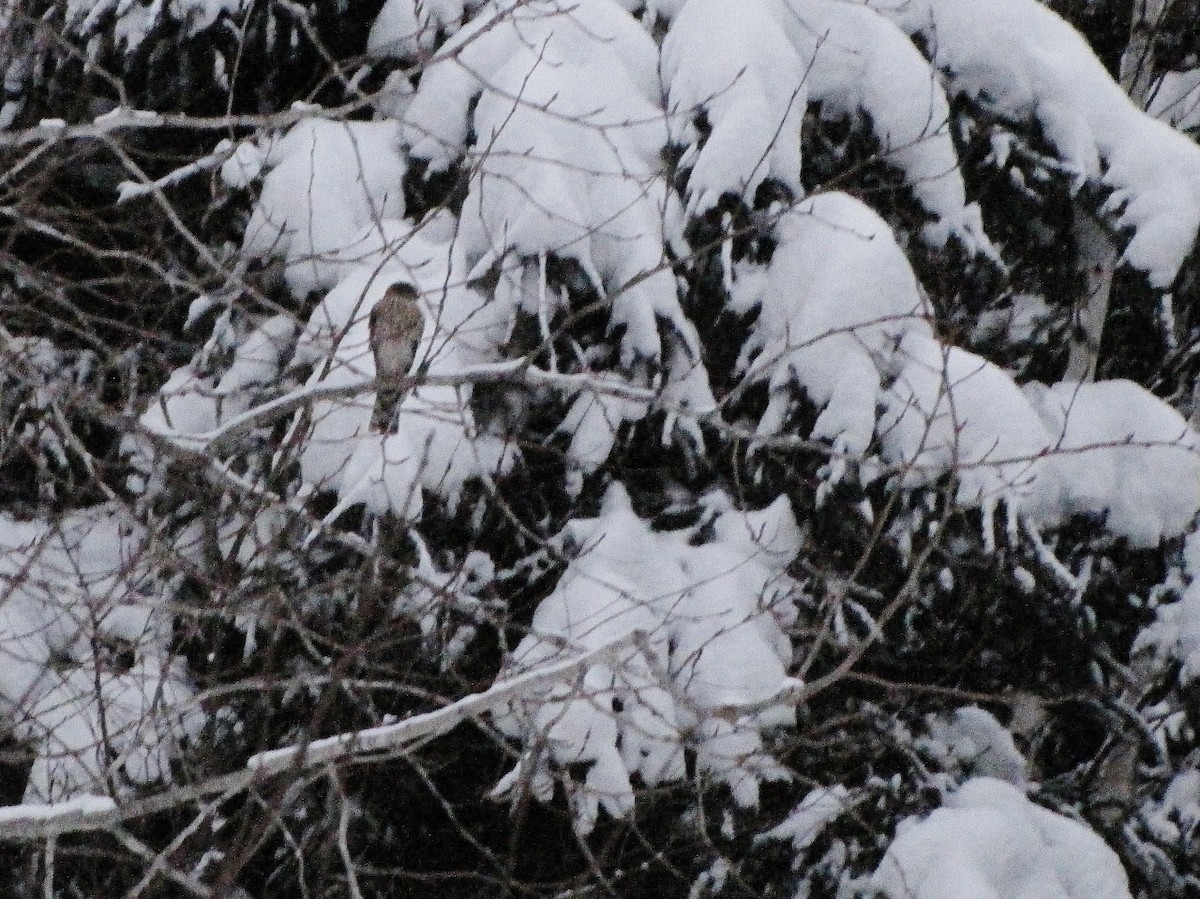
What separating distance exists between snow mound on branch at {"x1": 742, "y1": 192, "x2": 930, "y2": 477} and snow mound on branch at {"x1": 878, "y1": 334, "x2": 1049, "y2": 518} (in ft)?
0.23

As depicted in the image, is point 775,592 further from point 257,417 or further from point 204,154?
point 204,154

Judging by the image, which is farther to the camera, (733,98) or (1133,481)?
Answer: (1133,481)

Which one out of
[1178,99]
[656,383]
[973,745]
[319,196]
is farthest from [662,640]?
[1178,99]

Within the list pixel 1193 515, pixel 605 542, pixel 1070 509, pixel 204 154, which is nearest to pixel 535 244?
pixel 605 542

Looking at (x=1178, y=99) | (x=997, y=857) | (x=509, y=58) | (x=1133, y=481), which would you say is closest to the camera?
(x=997, y=857)

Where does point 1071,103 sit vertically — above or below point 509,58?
below

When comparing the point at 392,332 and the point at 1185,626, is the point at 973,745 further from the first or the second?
the point at 392,332

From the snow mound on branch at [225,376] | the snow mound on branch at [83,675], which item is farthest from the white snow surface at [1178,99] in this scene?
the snow mound on branch at [83,675]

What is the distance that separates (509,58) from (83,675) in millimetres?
2129

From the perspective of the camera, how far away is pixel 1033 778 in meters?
4.74

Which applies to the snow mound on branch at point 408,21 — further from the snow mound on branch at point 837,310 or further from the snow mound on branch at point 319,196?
the snow mound on branch at point 837,310

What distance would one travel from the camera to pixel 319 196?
11.9ft

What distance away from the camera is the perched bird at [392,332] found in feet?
11.1

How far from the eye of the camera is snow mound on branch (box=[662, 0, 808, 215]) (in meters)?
3.42
